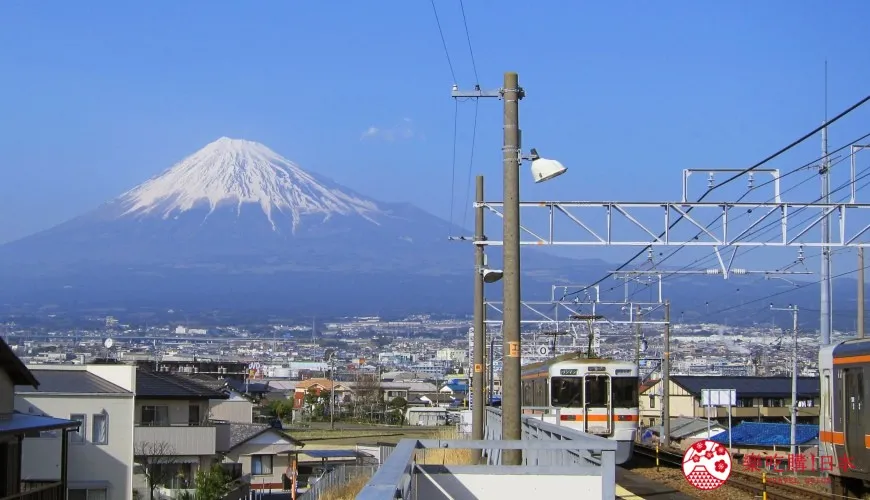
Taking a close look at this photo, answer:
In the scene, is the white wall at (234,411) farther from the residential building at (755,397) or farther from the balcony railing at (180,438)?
the residential building at (755,397)

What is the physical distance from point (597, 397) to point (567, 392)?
2.05 feet

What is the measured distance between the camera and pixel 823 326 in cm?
2900

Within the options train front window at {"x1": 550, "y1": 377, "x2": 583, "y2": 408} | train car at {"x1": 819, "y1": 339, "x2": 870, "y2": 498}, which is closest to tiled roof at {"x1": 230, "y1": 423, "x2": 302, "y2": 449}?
train front window at {"x1": 550, "y1": 377, "x2": 583, "y2": 408}

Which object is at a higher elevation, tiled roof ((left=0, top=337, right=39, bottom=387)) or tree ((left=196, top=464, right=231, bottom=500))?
tiled roof ((left=0, top=337, right=39, bottom=387))

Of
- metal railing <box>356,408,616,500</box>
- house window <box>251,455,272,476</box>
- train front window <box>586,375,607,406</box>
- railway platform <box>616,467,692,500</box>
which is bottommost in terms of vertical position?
house window <box>251,455,272,476</box>

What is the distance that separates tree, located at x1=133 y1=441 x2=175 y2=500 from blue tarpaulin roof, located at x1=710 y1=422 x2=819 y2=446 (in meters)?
16.8

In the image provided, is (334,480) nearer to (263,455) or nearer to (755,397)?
(263,455)

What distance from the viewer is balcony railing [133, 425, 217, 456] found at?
37.1 m

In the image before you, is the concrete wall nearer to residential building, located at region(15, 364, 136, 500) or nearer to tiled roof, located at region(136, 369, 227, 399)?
residential building, located at region(15, 364, 136, 500)

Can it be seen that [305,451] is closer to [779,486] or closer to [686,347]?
[779,486]

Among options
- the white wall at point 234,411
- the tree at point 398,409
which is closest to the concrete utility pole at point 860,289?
the white wall at point 234,411

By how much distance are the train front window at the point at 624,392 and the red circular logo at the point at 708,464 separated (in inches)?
403

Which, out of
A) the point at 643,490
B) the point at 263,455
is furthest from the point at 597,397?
the point at 263,455

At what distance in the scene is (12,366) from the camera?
22344mm
